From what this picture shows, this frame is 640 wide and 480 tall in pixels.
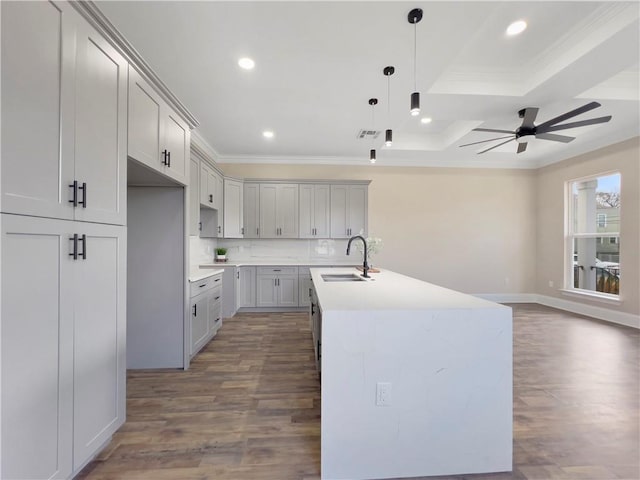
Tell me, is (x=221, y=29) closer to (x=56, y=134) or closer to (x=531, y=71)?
(x=56, y=134)

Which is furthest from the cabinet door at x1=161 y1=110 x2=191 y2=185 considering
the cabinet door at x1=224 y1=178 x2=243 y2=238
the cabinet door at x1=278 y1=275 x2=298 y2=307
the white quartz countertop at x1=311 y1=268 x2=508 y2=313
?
the cabinet door at x1=278 y1=275 x2=298 y2=307

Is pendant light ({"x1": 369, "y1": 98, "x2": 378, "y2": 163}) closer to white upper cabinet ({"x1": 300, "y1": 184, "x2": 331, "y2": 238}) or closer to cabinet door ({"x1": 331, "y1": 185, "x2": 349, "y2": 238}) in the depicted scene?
cabinet door ({"x1": 331, "y1": 185, "x2": 349, "y2": 238})

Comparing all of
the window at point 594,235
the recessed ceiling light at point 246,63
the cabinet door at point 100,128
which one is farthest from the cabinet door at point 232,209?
the window at point 594,235

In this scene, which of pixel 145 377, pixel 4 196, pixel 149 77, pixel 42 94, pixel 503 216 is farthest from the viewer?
pixel 503 216

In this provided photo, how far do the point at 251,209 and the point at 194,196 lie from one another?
5.79 ft

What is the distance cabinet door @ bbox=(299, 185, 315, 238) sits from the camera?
17.4 feet

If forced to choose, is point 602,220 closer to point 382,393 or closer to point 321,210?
point 321,210

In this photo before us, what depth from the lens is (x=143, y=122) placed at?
6.63 feet

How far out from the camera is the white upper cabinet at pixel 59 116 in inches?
43.4

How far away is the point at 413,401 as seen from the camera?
1.45m

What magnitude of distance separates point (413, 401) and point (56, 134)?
2.16 m

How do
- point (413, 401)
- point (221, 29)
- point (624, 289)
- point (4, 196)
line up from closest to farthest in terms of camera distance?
point (4, 196)
point (413, 401)
point (221, 29)
point (624, 289)

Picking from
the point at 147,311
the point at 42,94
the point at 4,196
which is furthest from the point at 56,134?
the point at 147,311

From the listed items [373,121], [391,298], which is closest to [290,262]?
[373,121]
